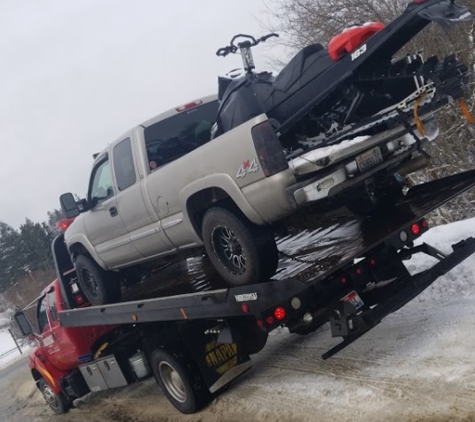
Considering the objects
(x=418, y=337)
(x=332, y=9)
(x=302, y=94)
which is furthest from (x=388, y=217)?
(x=332, y=9)

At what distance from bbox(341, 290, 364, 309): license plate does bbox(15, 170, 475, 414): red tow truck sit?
0.4 inches

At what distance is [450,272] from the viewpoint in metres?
7.02

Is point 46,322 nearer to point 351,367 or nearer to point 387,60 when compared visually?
point 351,367

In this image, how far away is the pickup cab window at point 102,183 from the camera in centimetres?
692

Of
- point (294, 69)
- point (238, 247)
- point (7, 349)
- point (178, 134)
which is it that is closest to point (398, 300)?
point (238, 247)

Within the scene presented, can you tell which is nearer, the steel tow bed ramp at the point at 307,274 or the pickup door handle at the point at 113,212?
the steel tow bed ramp at the point at 307,274

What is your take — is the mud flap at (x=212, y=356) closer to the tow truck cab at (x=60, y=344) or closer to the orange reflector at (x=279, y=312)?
the orange reflector at (x=279, y=312)

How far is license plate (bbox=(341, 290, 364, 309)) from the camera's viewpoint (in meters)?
5.17

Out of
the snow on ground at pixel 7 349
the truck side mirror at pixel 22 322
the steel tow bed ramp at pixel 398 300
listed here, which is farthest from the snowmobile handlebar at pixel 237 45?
the snow on ground at pixel 7 349

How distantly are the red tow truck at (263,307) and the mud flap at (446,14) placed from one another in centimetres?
197

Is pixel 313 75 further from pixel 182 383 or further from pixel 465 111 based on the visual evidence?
pixel 182 383

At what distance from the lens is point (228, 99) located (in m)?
5.65

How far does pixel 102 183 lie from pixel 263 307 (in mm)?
3127

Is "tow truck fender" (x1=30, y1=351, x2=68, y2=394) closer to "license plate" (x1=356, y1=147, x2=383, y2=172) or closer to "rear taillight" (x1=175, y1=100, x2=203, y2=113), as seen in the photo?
"rear taillight" (x1=175, y1=100, x2=203, y2=113)
